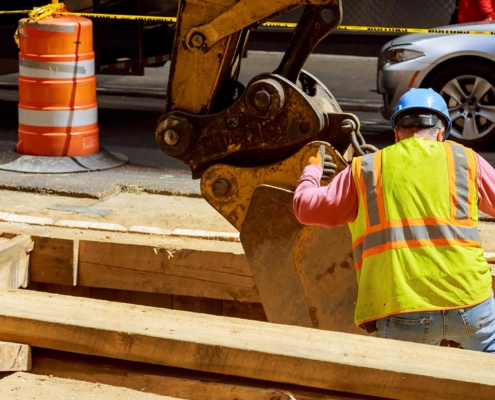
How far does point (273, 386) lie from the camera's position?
356 cm

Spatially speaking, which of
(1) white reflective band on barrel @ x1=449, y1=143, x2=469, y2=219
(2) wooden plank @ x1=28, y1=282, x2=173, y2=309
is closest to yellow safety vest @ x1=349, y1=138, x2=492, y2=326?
(1) white reflective band on barrel @ x1=449, y1=143, x2=469, y2=219

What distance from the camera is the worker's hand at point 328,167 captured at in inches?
173

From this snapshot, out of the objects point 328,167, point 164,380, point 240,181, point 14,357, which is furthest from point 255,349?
point 240,181

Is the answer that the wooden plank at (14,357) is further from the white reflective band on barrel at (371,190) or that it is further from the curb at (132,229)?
the curb at (132,229)

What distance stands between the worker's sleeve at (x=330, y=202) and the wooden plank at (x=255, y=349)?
47 centimetres

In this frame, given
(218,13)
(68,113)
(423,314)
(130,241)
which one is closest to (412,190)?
(423,314)

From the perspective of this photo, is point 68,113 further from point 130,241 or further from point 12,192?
point 130,241

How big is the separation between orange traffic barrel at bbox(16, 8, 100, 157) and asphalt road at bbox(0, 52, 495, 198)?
473 millimetres

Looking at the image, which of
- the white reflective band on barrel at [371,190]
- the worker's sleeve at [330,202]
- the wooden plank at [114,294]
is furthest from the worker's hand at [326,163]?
the wooden plank at [114,294]

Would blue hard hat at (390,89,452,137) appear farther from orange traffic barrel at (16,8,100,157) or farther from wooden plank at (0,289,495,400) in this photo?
orange traffic barrel at (16,8,100,157)

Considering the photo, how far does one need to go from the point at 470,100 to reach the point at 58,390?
7653mm

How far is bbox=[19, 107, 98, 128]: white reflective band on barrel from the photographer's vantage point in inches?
348

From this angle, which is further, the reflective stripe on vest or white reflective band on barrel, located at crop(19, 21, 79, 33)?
white reflective band on barrel, located at crop(19, 21, 79, 33)

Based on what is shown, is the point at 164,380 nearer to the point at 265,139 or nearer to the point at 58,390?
the point at 58,390
